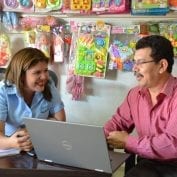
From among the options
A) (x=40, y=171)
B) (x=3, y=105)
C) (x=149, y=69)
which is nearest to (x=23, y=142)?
(x=40, y=171)

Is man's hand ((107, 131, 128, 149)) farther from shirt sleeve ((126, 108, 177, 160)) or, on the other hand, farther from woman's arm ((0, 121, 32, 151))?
woman's arm ((0, 121, 32, 151))

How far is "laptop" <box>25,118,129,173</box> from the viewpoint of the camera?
1.31 meters

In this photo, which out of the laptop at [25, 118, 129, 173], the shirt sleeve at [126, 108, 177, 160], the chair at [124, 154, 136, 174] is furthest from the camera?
the chair at [124, 154, 136, 174]

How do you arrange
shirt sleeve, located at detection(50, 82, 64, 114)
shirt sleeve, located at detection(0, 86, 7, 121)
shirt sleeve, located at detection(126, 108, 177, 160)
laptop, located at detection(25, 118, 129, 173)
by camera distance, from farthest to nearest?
shirt sleeve, located at detection(50, 82, 64, 114)
shirt sleeve, located at detection(0, 86, 7, 121)
shirt sleeve, located at detection(126, 108, 177, 160)
laptop, located at detection(25, 118, 129, 173)

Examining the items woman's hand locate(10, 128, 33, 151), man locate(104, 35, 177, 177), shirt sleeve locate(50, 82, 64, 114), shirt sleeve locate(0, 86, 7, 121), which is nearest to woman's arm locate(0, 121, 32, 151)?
woman's hand locate(10, 128, 33, 151)

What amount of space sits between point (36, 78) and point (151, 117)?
66 centimetres

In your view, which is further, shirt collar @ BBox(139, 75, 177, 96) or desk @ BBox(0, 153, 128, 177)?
shirt collar @ BBox(139, 75, 177, 96)

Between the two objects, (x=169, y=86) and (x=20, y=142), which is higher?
(x=169, y=86)

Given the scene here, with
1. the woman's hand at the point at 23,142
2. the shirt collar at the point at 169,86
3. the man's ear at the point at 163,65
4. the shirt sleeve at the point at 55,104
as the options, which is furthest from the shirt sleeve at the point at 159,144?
the shirt sleeve at the point at 55,104

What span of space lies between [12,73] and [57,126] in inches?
27.8

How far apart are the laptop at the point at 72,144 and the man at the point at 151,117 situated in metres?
0.18

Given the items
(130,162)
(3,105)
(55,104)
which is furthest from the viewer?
(55,104)

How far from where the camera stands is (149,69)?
179 cm

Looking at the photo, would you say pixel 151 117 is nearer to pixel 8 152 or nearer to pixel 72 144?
pixel 72 144
